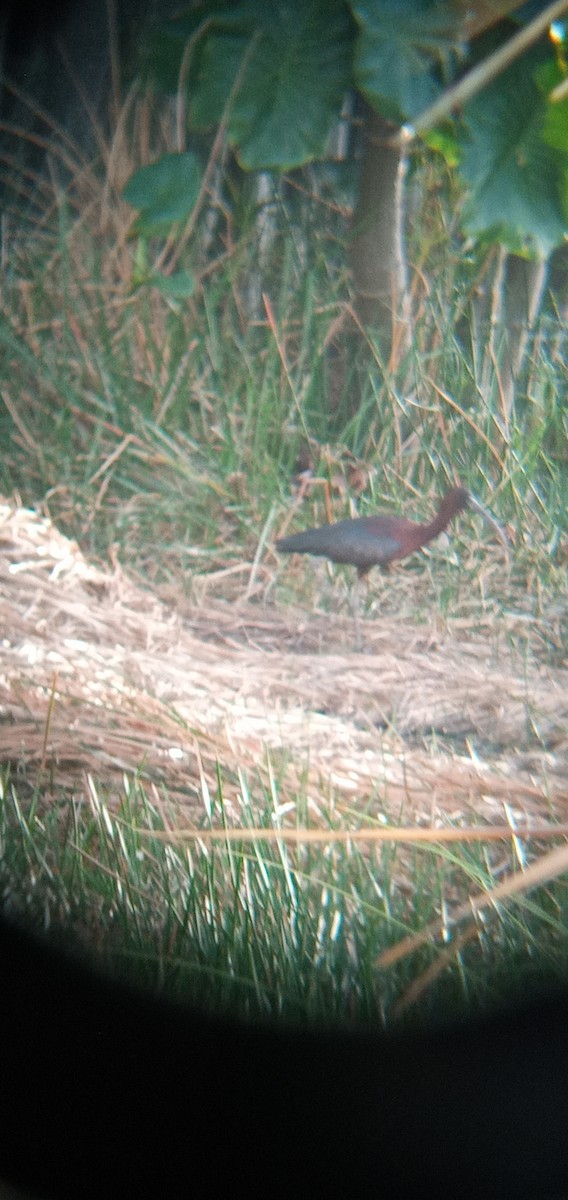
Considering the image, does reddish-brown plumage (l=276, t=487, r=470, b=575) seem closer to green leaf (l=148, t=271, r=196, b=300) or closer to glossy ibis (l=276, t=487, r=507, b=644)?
glossy ibis (l=276, t=487, r=507, b=644)

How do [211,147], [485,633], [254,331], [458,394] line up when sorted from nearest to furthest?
[485,633] → [458,394] → [254,331] → [211,147]

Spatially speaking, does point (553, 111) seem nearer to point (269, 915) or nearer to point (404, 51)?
point (404, 51)

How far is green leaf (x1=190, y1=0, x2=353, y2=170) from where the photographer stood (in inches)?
38.7

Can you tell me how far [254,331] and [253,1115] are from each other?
903 mm

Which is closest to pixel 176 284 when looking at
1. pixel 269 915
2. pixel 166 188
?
pixel 166 188

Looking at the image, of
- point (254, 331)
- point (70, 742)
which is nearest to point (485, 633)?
point (70, 742)

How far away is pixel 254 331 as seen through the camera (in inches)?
50.3

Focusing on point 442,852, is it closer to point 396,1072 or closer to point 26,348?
point 396,1072

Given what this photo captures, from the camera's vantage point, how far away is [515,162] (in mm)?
941

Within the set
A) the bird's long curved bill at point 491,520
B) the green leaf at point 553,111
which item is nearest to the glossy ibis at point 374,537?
the bird's long curved bill at point 491,520

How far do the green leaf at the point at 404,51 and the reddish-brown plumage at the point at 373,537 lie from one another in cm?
40

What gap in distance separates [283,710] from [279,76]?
65cm

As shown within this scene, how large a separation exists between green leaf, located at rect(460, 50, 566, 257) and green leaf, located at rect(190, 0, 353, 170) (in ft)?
0.52

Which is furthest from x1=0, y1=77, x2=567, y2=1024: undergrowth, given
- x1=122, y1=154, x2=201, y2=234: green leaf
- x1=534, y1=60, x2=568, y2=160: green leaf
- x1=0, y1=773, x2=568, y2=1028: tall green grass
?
x1=534, y1=60, x2=568, y2=160: green leaf
